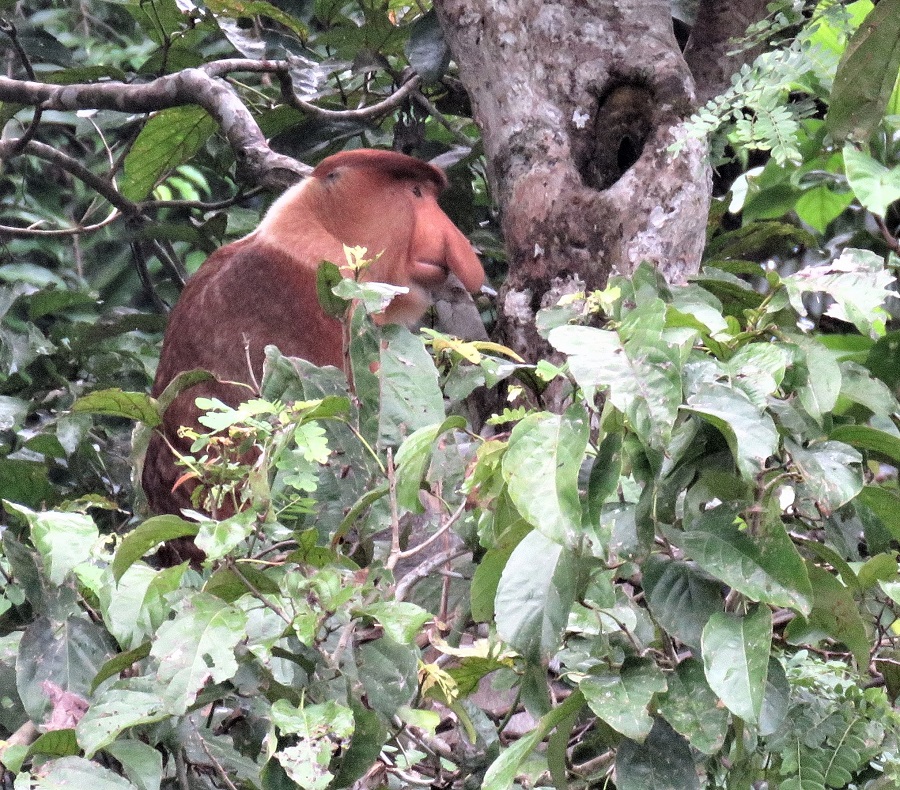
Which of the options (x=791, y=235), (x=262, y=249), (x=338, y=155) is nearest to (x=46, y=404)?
Answer: (x=262, y=249)

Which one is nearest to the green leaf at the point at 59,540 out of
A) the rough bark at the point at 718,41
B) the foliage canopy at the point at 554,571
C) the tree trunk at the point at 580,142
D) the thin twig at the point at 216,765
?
the foliage canopy at the point at 554,571

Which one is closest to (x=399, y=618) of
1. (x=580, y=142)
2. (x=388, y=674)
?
(x=388, y=674)

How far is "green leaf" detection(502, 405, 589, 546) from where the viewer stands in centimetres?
80

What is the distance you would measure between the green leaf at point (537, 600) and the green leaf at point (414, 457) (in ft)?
0.48

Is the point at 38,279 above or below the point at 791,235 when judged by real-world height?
below

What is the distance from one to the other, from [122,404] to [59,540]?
0.25 m

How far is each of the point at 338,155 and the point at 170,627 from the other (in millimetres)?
1850

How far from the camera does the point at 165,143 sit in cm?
243

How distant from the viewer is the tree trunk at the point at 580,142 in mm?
1628

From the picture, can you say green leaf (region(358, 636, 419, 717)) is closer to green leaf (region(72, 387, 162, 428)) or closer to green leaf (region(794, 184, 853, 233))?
green leaf (region(72, 387, 162, 428))

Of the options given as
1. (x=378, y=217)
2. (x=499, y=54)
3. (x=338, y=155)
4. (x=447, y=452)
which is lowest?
(x=378, y=217)

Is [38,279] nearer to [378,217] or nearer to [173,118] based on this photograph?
[173,118]

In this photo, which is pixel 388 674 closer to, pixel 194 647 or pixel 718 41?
pixel 194 647

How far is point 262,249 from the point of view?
8.12 ft
